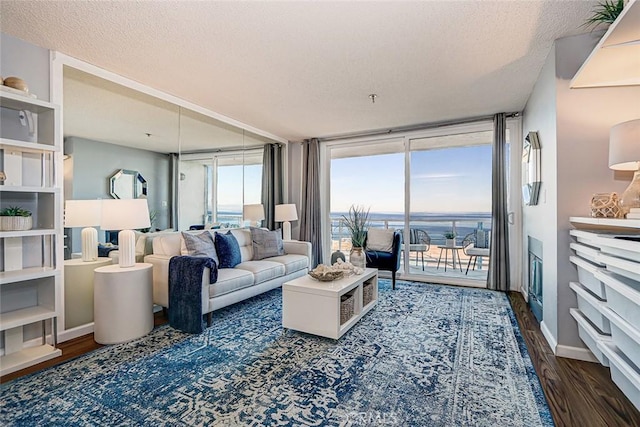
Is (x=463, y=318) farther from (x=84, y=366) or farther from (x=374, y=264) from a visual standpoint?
(x=84, y=366)

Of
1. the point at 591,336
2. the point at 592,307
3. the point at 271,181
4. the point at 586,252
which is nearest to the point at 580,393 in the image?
the point at 591,336

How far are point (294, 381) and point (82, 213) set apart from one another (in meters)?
2.46

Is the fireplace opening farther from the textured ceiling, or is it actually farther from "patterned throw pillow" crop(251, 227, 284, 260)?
"patterned throw pillow" crop(251, 227, 284, 260)

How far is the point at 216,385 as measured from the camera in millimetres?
1931

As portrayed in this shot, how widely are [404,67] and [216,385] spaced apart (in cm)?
302

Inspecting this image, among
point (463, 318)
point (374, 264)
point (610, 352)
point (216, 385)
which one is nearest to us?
point (610, 352)

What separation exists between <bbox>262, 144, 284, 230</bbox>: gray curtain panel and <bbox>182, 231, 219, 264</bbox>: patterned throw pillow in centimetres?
200

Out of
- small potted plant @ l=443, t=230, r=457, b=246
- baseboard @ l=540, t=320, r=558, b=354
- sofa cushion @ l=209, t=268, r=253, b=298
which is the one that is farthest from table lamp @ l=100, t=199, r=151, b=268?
small potted plant @ l=443, t=230, r=457, b=246

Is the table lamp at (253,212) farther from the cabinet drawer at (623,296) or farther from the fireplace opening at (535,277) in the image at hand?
the cabinet drawer at (623,296)

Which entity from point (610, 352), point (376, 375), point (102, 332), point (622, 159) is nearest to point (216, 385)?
point (376, 375)

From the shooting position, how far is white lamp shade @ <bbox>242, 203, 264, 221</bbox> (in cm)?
498

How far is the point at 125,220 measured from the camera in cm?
267

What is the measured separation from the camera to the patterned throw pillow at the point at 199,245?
10.5ft

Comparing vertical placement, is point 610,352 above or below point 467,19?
below
